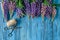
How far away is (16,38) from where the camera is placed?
7.86ft

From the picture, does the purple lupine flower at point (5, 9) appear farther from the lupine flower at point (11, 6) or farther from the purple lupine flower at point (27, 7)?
the purple lupine flower at point (27, 7)

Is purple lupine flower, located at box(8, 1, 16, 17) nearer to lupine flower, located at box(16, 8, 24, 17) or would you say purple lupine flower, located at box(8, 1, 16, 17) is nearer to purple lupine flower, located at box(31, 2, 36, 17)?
lupine flower, located at box(16, 8, 24, 17)

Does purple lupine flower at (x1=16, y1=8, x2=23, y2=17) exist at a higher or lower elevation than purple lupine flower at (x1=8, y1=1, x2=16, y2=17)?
lower

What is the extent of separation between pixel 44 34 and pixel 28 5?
0.40m

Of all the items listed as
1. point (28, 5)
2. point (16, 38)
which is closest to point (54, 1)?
point (28, 5)

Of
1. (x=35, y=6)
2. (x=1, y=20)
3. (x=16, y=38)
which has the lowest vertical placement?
(x=16, y=38)

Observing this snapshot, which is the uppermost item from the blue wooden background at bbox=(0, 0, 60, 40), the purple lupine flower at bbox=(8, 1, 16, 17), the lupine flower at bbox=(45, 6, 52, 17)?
the purple lupine flower at bbox=(8, 1, 16, 17)

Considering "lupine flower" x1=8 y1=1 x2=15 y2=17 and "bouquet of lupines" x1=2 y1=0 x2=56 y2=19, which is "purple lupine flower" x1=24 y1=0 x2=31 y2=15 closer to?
"bouquet of lupines" x1=2 y1=0 x2=56 y2=19

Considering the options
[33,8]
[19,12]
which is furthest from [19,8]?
[33,8]

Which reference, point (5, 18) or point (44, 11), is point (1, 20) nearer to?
point (5, 18)

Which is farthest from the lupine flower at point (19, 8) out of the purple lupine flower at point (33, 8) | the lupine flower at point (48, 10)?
the lupine flower at point (48, 10)

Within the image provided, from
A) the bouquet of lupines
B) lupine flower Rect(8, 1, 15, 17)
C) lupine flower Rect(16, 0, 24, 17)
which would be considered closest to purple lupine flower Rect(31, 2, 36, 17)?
the bouquet of lupines

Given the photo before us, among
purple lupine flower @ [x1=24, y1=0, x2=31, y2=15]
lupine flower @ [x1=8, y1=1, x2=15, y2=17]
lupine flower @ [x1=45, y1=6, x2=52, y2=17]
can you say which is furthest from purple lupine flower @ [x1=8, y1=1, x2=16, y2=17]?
lupine flower @ [x1=45, y1=6, x2=52, y2=17]

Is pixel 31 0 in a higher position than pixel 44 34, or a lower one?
higher
